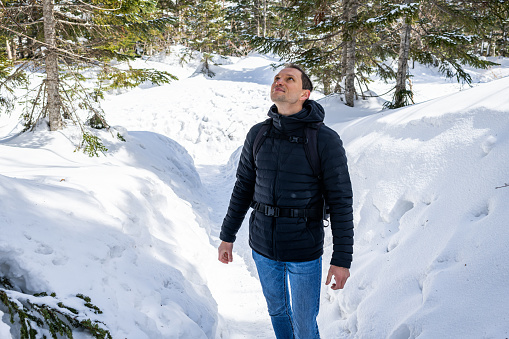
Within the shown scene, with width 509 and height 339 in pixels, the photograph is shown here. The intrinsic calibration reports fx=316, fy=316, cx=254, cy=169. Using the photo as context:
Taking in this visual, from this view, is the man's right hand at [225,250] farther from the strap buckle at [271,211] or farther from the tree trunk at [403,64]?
the tree trunk at [403,64]

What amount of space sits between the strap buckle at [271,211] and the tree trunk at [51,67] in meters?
7.06

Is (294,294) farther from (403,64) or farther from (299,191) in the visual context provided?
(403,64)

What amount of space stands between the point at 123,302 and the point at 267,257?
1.44m

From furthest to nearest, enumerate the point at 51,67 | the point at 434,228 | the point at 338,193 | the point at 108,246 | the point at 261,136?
the point at 51,67 → the point at 108,246 → the point at 434,228 → the point at 261,136 → the point at 338,193

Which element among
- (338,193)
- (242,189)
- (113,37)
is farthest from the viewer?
(113,37)

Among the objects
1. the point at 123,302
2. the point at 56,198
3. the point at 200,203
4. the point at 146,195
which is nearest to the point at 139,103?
the point at 200,203

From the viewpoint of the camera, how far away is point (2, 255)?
247 cm

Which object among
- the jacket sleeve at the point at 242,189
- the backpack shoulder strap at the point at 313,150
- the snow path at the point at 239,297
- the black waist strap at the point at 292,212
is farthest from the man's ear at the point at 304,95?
the snow path at the point at 239,297

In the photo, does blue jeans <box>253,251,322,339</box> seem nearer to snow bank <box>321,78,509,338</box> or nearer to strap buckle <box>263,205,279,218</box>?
strap buckle <box>263,205,279,218</box>

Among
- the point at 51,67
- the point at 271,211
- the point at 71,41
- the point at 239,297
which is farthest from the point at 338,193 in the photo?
the point at 71,41

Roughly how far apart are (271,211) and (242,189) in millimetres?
513

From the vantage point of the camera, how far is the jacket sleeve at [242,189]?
9.41ft

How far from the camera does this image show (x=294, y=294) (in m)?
2.68

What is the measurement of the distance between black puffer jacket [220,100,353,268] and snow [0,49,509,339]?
1.08 m
